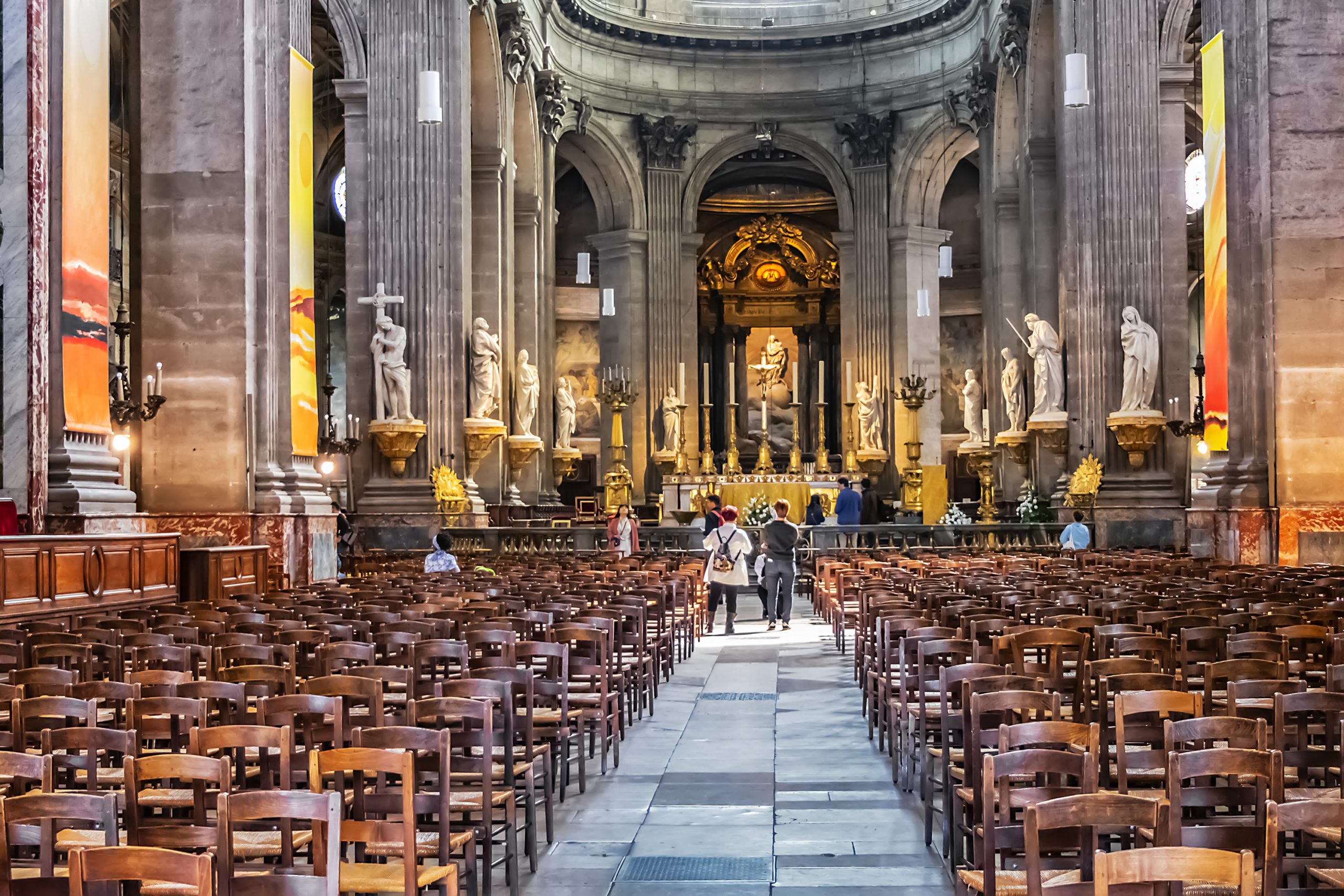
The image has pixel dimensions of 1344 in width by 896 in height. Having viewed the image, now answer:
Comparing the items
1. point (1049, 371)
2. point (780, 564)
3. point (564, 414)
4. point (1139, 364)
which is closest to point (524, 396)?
point (564, 414)

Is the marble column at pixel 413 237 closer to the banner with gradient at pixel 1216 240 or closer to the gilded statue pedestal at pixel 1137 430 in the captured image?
the gilded statue pedestal at pixel 1137 430

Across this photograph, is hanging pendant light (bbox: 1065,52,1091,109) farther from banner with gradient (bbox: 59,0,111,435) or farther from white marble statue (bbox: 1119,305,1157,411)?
banner with gradient (bbox: 59,0,111,435)

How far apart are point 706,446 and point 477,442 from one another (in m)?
13.1

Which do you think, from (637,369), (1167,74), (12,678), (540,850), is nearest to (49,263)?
(12,678)

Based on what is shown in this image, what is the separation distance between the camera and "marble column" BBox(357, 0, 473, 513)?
28609 mm

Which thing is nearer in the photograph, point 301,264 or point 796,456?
point 301,264

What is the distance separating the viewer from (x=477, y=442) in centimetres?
2989

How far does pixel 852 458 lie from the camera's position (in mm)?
42781

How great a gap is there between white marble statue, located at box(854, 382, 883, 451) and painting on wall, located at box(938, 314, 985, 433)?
5439mm

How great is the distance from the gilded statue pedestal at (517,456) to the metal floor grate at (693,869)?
26006mm

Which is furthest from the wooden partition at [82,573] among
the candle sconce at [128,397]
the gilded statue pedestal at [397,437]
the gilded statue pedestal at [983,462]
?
the gilded statue pedestal at [983,462]

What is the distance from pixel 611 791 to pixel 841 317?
1463 inches

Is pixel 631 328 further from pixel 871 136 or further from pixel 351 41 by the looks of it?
pixel 351 41

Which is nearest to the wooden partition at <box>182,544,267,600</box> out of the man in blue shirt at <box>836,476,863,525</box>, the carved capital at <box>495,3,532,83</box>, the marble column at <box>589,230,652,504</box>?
the man in blue shirt at <box>836,476,863,525</box>
